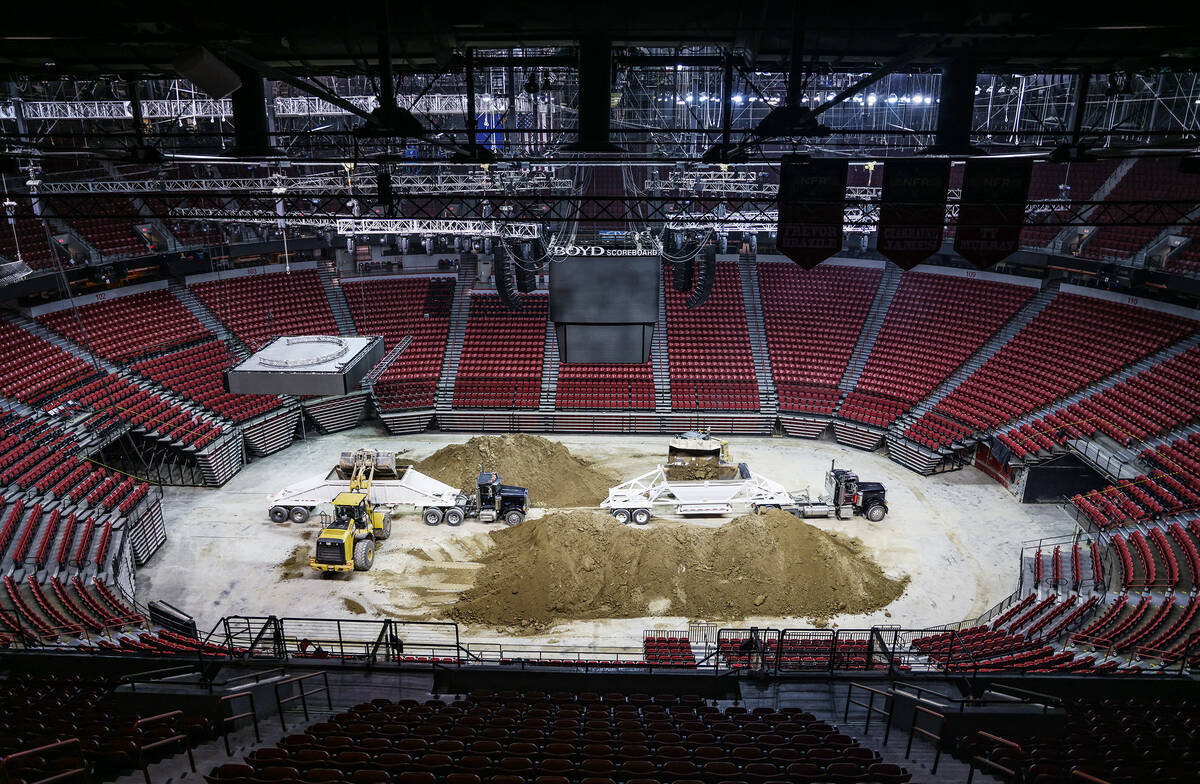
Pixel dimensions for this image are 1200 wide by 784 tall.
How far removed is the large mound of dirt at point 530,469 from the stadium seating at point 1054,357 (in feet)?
36.0

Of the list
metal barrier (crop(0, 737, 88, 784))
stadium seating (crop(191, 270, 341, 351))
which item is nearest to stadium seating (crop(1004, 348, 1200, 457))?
metal barrier (crop(0, 737, 88, 784))

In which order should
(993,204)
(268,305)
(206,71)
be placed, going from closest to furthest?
(206,71)
(993,204)
(268,305)

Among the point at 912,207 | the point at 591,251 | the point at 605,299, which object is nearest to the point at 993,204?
the point at 912,207

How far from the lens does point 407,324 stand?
3034cm

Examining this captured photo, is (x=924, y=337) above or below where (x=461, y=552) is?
above

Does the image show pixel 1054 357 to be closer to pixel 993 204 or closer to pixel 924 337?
pixel 924 337

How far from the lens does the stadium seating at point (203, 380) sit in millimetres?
24141

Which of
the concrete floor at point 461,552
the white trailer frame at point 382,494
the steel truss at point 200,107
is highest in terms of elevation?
the steel truss at point 200,107

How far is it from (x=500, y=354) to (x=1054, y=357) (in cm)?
1924

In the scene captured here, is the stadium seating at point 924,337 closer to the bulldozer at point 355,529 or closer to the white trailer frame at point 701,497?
the white trailer frame at point 701,497

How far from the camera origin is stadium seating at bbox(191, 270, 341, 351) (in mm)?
28406

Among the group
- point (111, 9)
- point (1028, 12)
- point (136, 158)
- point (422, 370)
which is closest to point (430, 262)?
point (422, 370)

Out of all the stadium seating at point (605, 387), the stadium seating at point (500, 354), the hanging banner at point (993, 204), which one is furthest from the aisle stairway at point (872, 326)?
the hanging banner at point (993, 204)

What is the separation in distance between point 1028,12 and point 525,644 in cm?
1261
